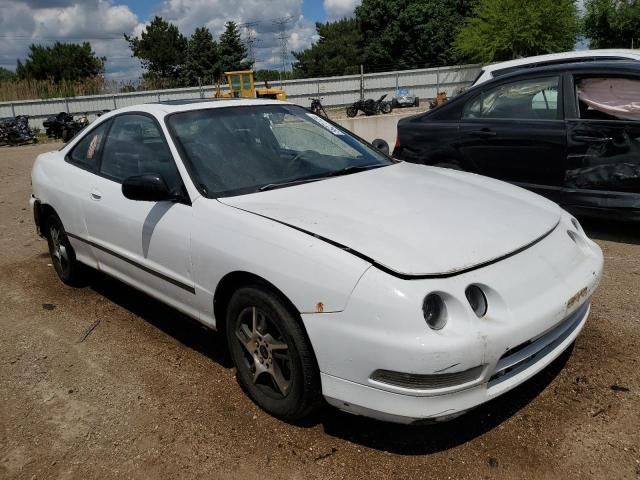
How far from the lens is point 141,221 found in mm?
3219

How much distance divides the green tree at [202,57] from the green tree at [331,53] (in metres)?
11.4

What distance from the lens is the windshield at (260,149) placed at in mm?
3068

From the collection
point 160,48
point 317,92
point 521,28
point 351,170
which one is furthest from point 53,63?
point 351,170

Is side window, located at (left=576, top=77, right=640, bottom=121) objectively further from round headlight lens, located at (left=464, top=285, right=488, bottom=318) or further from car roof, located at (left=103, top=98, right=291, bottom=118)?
round headlight lens, located at (left=464, top=285, right=488, bottom=318)

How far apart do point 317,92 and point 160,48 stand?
3897 centimetres

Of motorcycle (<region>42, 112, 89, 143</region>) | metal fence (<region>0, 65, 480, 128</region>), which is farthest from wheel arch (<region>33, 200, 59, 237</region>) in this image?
metal fence (<region>0, 65, 480, 128</region>)

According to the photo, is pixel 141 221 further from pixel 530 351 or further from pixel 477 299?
pixel 530 351

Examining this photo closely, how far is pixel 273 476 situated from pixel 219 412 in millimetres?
574

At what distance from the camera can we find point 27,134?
70.4 feet

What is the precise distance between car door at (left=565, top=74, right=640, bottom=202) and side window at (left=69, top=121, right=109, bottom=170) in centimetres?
398

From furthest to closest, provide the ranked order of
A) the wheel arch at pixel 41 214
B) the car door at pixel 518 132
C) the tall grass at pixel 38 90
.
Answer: the tall grass at pixel 38 90 → the car door at pixel 518 132 → the wheel arch at pixel 41 214

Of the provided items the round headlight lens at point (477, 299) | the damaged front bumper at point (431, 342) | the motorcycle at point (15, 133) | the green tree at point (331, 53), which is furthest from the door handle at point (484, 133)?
the green tree at point (331, 53)

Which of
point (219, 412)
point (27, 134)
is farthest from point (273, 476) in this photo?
point (27, 134)

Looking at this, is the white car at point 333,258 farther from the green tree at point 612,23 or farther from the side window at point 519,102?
the green tree at point 612,23
